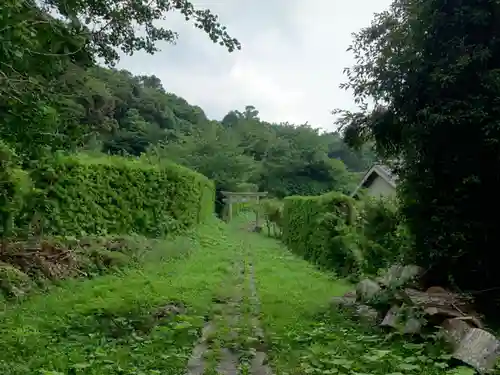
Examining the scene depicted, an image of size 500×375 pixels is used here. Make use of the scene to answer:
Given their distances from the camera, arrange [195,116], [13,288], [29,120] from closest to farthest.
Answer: [29,120] < [13,288] < [195,116]

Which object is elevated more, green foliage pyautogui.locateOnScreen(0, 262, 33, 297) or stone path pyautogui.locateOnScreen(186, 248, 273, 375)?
green foliage pyautogui.locateOnScreen(0, 262, 33, 297)

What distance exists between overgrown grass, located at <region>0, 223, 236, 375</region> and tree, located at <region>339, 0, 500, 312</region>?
3.38 metres

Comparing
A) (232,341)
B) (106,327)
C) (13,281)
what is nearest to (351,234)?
(232,341)

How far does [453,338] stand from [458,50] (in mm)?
3552

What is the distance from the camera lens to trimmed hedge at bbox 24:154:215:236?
8883 mm

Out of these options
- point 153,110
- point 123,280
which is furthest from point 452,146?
point 153,110

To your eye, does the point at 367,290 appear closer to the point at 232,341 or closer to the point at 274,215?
the point at 232,341

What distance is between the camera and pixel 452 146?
6.08 metres

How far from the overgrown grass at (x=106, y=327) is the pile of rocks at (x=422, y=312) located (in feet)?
7.48

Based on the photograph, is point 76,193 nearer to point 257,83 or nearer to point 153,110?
point 257,83

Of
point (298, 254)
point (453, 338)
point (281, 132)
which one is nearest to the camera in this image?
point (453, 338)

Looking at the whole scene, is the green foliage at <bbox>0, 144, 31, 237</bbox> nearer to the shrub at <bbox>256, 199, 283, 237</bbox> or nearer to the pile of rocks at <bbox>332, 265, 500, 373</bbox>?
the pile of rocks at <bbox>332, 265, 500, 373</bbox>

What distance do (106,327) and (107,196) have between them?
244 inches

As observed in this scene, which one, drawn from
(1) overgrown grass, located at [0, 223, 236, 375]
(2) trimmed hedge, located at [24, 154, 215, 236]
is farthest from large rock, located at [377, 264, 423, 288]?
(2) trimmed hedge, located at [24, 154, 215, 236]
